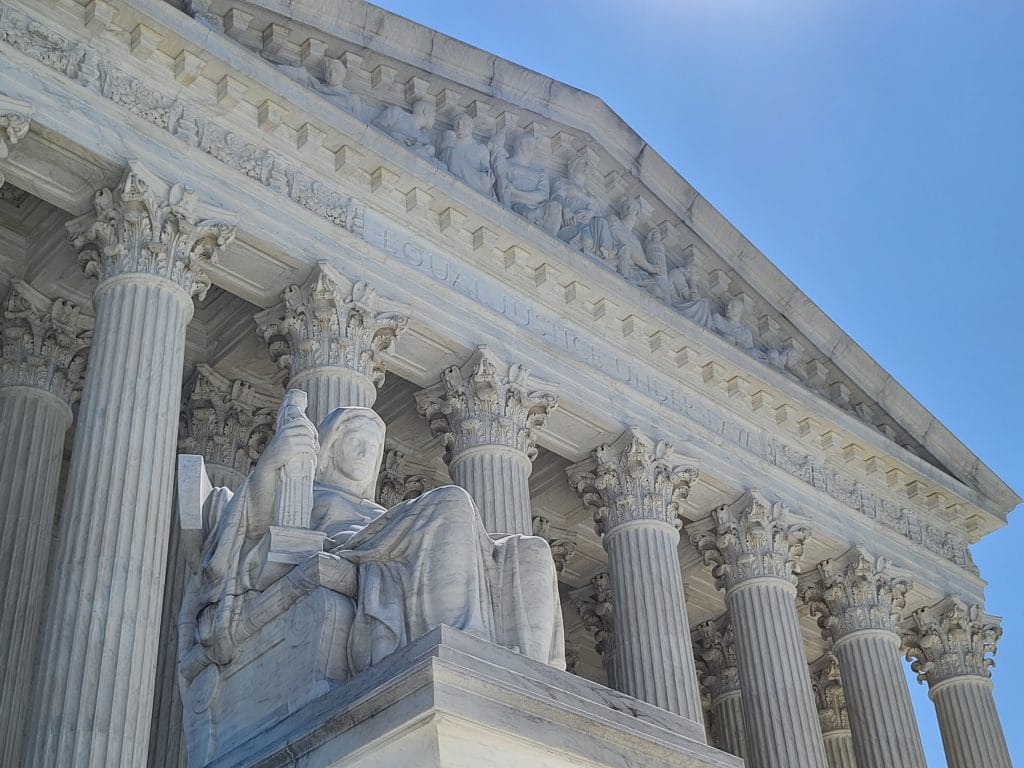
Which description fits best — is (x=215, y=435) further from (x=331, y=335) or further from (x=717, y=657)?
(x=717, y=657)

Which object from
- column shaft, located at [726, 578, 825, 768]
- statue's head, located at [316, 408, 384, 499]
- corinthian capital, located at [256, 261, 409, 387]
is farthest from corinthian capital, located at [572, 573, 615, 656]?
statue's head, located at [316, 408, 384, 499]

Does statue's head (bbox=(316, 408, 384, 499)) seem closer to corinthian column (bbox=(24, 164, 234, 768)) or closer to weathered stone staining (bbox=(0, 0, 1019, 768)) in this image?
weathered stone staining (bbox=(0, 0, 1019, 768))

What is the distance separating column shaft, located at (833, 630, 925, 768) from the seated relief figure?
1608cm

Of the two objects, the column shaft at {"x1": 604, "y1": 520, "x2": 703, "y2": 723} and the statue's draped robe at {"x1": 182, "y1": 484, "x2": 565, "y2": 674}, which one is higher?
the column shaft at {"x1": 604, "y1": 520, "x2": 703, "y2": 723}

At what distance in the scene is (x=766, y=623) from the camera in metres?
20.9

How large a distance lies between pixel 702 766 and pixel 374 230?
39.5 feet

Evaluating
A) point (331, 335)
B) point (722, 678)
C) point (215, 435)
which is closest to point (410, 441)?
point (215, 435)

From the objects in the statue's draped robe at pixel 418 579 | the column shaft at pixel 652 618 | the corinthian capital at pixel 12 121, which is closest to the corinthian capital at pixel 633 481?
the column shaft at pixel 652 618

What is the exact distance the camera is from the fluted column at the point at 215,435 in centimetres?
1655

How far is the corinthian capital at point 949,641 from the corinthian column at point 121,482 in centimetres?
1558

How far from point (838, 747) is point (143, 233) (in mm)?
19247

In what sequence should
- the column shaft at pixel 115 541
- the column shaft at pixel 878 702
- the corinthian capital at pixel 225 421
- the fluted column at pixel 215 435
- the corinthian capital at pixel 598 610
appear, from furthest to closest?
the corinthian capital at pixel 598 610 < the column shaft at pixel 878 702 < the corinthian capital at pixel 225 421 < the fluted column at pixel 215 435 < the column shaft at pixel 115 541

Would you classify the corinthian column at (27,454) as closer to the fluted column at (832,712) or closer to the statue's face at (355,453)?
the statue's face at (355,453)

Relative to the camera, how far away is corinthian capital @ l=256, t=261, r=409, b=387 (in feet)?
53.7
